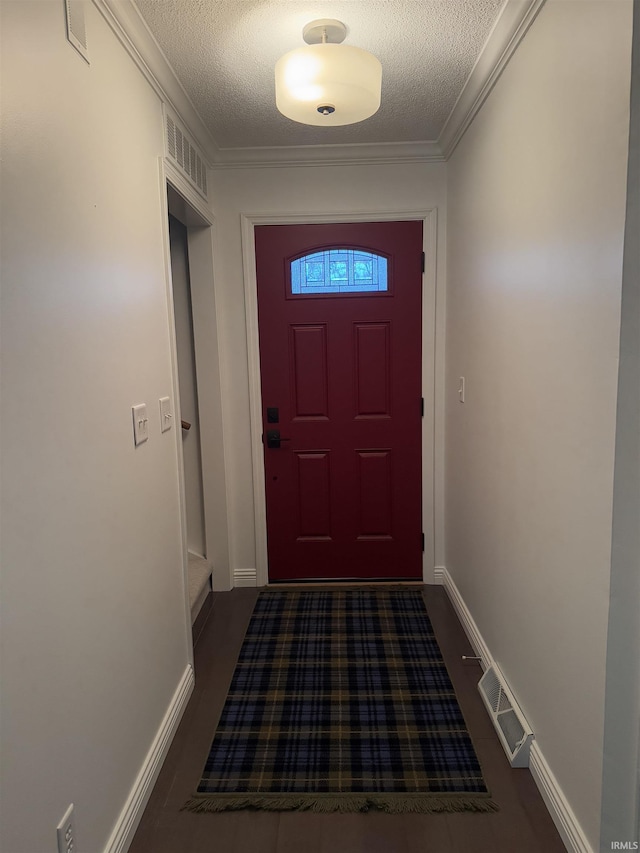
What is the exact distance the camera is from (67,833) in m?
1.21

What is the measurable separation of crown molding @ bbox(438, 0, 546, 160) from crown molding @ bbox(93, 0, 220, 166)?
1.16 m

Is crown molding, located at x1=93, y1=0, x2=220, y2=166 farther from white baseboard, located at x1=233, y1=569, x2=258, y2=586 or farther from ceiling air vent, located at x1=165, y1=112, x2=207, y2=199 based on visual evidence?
white baseboard, located at x1=233, y1=569, x2=258, y2=586

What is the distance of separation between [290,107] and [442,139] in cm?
121

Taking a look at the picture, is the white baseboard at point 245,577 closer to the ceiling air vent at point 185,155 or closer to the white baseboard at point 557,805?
the white baseboard at point 557,805

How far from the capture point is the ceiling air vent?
2.18 m

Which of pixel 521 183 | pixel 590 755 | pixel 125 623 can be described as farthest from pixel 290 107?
pixel 590 755

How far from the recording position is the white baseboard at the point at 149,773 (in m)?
1.50

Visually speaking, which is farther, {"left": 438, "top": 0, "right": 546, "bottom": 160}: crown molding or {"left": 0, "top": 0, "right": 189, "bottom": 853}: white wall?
{"left": 438, "top": 0, "right": 546, "bottom": 160}: crown molding

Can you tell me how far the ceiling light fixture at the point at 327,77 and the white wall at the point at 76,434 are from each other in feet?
1.70

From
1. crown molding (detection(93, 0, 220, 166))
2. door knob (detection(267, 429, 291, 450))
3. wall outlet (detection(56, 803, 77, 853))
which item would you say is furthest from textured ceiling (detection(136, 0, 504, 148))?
wall outlet (detection(56, 803, 77, 853))

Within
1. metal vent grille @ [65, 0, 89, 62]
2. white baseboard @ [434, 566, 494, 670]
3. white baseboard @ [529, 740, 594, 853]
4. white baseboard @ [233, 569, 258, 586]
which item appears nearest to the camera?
metal vent grille @ [65, 0, 89, 62]

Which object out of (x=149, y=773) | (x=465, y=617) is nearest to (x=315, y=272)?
(x=465, y=617)

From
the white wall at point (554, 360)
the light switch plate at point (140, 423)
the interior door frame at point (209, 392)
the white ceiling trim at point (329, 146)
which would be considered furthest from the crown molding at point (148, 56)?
the white wall at point (554, 360)

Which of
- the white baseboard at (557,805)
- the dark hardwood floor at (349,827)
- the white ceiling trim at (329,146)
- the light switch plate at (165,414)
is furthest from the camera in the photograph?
the light switch plate at (165,414)
